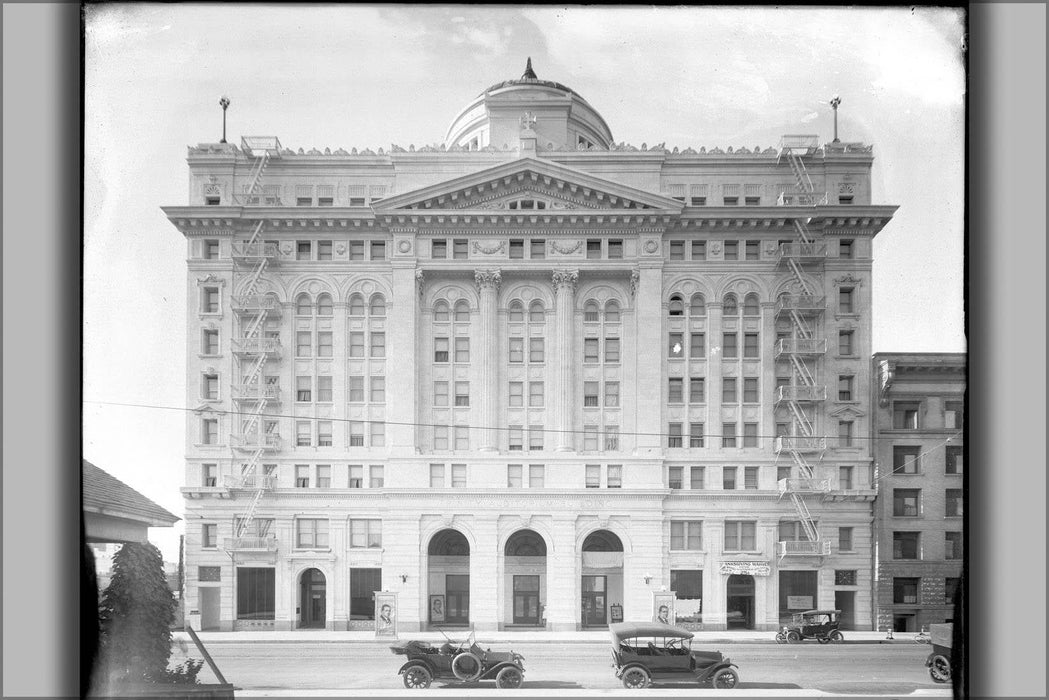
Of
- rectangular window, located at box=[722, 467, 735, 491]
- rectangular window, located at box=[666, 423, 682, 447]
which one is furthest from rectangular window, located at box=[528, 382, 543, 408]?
rectangular window, located at box=[722, 467, 735, 491]

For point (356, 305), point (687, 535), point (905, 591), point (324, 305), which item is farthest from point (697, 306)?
point (324, 305)

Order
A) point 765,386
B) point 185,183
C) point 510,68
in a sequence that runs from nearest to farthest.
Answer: point 510,68 < point 185,183 < point 765,386

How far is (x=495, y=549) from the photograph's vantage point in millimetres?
24125

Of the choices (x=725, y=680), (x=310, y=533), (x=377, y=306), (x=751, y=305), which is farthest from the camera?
(x=377, y=306)

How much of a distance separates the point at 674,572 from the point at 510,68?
1231cm

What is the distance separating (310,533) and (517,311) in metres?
7.30

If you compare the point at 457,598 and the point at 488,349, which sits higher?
the point at 488,349

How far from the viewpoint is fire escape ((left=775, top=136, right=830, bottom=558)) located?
23531 mm

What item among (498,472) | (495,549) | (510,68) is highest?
(510,68)

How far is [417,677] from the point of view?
65.0 feet

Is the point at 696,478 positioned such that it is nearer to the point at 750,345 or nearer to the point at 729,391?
the point at 729,391

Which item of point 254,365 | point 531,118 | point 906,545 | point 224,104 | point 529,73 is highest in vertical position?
point 529,73
